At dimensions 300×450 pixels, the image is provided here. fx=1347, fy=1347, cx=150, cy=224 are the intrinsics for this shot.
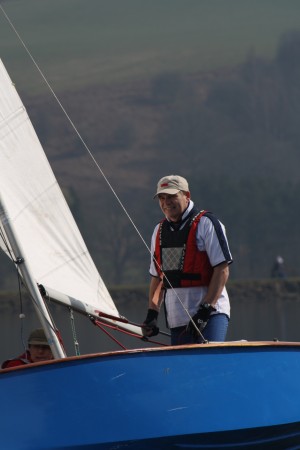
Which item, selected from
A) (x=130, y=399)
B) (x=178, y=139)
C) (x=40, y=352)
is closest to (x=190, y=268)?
(x=130, y=399)

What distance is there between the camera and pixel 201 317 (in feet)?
26.7

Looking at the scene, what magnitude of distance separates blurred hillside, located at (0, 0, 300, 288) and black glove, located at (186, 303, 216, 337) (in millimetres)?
49804

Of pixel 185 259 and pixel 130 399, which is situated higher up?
pixel 185 259

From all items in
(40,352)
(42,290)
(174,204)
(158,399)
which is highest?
(174,204)

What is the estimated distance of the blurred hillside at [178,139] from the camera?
6094cm

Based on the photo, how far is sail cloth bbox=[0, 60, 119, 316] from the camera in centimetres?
857

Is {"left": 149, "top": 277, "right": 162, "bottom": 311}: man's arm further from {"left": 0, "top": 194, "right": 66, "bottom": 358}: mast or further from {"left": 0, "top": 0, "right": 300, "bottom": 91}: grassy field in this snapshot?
{"left": 0, "top": 0, "right": 300, "bottom": 91}: grassy field

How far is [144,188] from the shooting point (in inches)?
2507

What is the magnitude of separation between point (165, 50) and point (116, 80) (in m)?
3.08

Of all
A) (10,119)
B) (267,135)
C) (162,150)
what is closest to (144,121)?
(162,150)

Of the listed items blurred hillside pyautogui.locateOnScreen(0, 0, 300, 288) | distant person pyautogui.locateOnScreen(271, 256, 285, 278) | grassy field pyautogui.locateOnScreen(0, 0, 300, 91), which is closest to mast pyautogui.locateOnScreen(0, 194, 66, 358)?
distant person pyautogui.locateOnScreen(271, 256, 285, 278)

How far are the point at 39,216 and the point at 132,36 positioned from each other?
199 feet

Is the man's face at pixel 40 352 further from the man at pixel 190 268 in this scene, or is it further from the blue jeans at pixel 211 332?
the blue jeans at pixel 211 332

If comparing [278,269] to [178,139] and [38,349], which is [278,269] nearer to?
[178,139]
